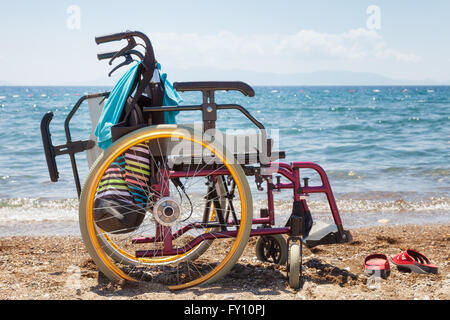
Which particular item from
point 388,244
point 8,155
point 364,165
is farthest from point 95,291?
point 8,155

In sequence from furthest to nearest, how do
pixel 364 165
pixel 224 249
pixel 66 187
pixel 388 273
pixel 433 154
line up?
pixel 433 154
pixel 364 165
pixel 66 187
pixel 224 249
pixel 388 273

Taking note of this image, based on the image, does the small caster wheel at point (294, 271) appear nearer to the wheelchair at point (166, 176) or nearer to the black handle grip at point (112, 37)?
the wheelchair at point (166, 176)

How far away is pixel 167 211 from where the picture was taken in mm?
2975

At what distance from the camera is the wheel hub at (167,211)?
2.96 m

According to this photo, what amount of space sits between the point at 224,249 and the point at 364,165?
6.50m

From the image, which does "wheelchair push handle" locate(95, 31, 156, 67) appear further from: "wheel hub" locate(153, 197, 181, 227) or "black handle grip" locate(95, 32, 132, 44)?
"wheel hub" locate(153, 197, 181, 227)

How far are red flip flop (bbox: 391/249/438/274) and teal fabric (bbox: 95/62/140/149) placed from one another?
2.13m

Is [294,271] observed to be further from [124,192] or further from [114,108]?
[114,108]

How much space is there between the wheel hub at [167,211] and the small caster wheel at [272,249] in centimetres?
90

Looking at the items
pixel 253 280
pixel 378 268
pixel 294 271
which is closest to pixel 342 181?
pixel 378 268

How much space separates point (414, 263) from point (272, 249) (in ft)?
3.25
